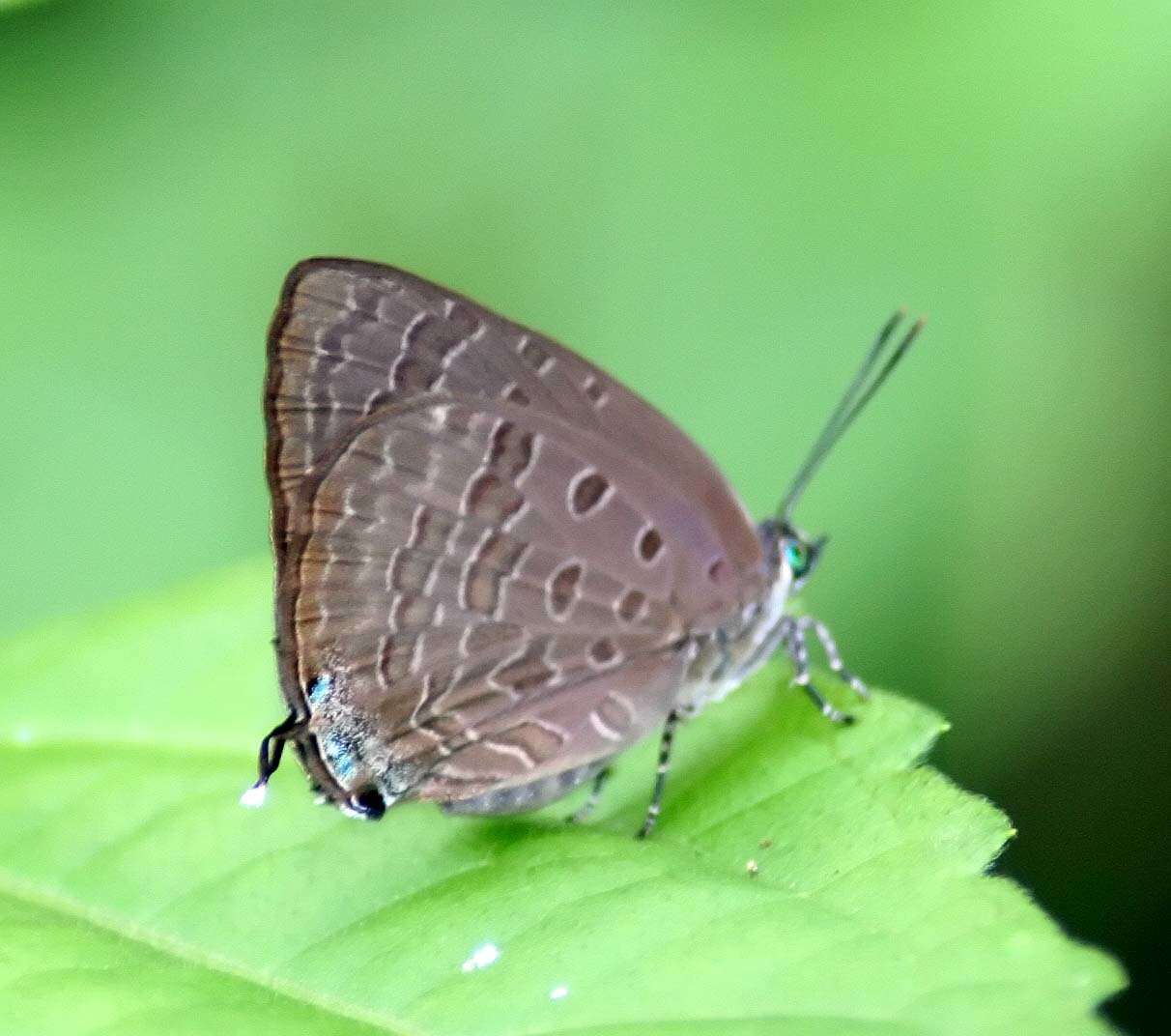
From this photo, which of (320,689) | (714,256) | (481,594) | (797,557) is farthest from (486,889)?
(714,256)

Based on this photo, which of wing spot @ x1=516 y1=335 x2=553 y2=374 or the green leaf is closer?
the green leaf

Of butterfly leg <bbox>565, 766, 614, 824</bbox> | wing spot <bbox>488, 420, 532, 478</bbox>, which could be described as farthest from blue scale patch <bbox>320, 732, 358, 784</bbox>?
wing spot <bbox>488, 420, 532, 478</bbox>

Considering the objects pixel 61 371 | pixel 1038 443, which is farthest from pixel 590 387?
pixel 61 371

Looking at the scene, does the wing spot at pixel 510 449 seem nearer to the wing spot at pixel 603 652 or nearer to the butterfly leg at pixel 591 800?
the wing spot at pixel 603 652

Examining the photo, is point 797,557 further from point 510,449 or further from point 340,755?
point 340,755

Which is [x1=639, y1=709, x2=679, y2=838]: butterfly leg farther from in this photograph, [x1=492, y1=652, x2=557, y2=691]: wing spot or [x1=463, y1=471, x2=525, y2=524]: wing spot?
[x1=463, y1=471, x2=525, y2=524]: wing spot

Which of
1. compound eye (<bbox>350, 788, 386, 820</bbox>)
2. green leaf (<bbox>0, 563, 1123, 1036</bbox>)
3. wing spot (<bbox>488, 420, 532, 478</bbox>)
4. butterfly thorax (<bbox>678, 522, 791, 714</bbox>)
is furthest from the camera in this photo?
butterfly thorax (<bbox>678, 522, 791, 714</bbox>)
